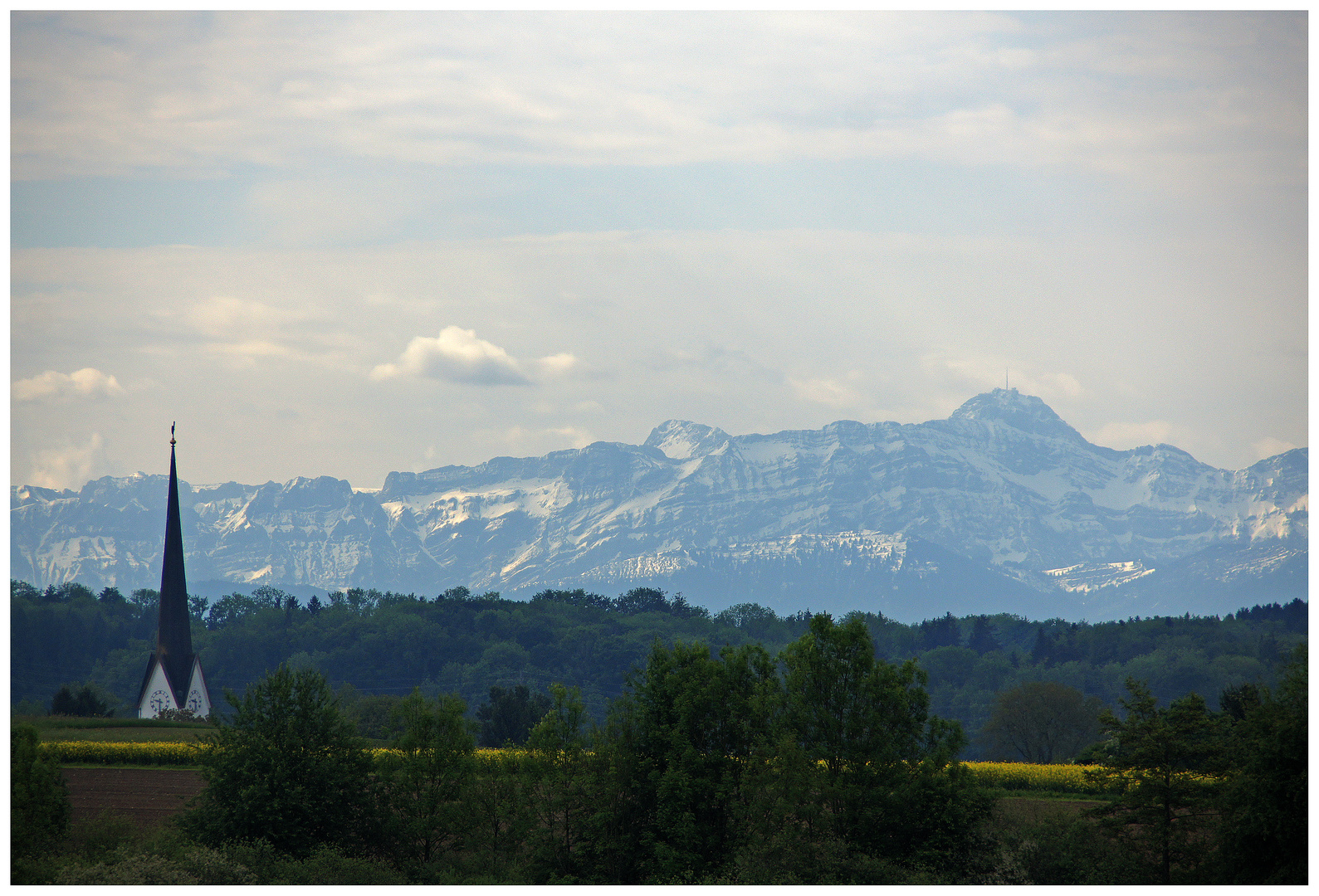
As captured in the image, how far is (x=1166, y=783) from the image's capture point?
33.8 meters

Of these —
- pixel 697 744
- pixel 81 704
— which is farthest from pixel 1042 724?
pixel 81 704

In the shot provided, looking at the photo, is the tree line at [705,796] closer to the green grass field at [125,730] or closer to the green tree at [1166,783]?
the green tree at [1166,783]

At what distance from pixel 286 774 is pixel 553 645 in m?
141

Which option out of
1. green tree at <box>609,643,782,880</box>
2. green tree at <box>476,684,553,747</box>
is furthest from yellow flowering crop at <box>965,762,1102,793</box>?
green tree at <box>476,684,553,747</box>

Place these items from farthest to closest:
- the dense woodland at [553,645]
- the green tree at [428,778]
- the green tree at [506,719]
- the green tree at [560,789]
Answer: the dense woodland at [553,645]
the green tree at [506,719]
the green tree at [428,778]
the green tree at [560,789]

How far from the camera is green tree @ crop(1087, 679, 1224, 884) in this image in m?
33.5

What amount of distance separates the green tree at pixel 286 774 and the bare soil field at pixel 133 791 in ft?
11.0

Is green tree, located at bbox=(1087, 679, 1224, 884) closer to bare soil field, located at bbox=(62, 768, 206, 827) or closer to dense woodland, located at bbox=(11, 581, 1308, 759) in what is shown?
bare soil field, located at bbox=(62, 768, 206, 827)

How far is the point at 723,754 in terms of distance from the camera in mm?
35406

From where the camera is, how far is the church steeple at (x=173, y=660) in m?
73.3

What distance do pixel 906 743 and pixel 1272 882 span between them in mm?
10532

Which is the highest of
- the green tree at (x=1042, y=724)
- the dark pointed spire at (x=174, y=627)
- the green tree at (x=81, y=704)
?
the dark pointed spire at (x=174, y=627)

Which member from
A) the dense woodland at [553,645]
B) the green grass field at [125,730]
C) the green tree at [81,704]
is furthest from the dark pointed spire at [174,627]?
the dense woodland at [553,645]

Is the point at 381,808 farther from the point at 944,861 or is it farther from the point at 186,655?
the point at 186,655
